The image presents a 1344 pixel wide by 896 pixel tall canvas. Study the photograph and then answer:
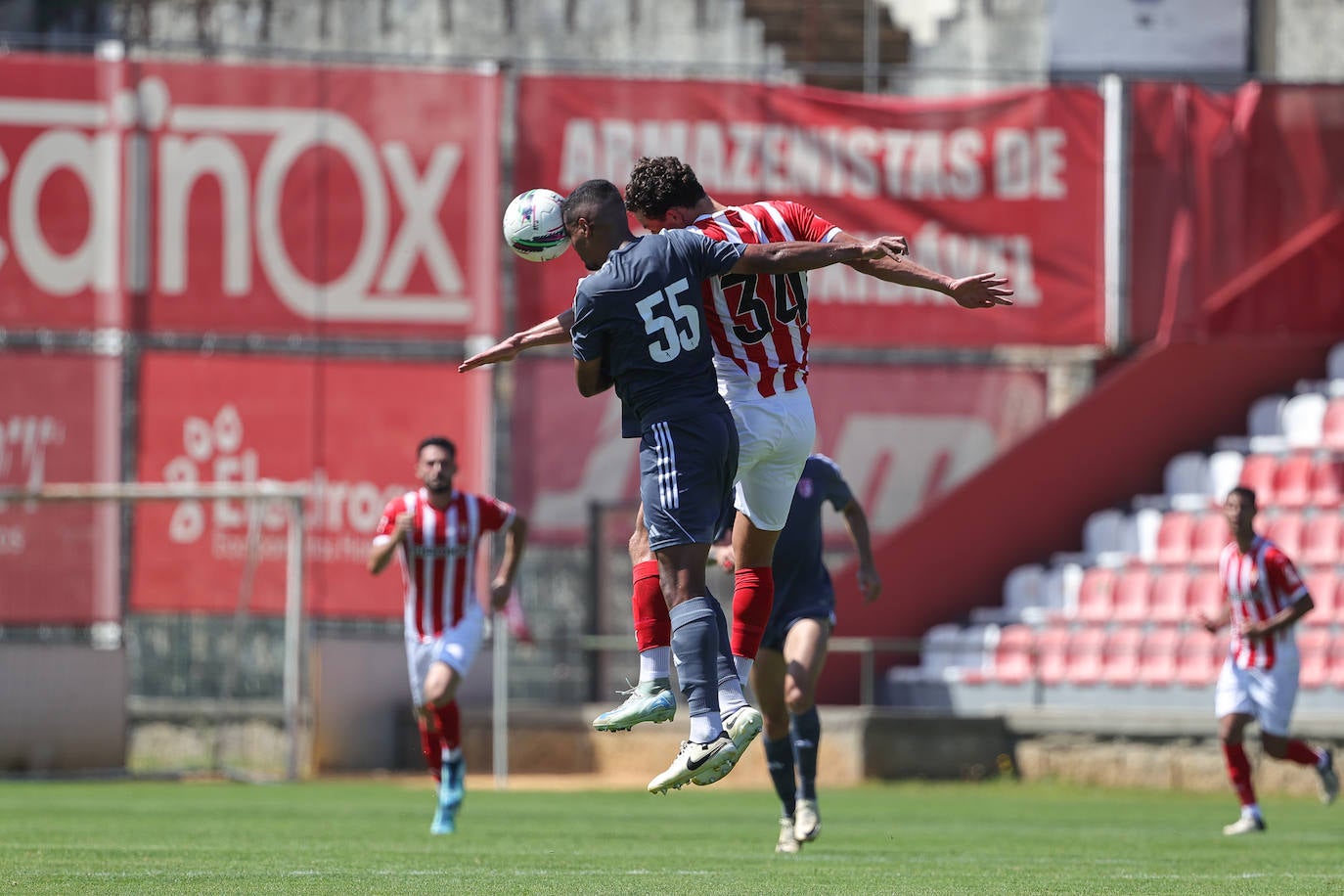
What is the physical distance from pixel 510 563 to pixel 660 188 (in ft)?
16.2

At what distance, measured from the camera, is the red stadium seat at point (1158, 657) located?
62.5ft

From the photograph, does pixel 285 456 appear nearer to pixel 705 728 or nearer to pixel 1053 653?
pixel 1053 653

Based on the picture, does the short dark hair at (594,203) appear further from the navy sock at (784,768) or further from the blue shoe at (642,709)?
the navy sock at (784,768)

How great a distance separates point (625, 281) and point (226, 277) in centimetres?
1433

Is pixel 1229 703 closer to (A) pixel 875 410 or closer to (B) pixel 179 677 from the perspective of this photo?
(A) pixel 875 410

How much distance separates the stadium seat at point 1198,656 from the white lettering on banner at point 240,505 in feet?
23.5

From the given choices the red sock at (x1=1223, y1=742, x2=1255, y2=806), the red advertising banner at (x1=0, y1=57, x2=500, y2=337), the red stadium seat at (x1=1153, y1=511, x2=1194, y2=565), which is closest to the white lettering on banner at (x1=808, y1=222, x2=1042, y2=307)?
the red stadium seat at (x1=1153, y1=511, x2=1194, y2=565)

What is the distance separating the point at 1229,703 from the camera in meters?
14.0

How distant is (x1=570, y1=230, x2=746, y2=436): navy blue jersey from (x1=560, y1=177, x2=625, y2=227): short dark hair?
0.17 meters

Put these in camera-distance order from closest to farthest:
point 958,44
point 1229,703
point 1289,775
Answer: point 1229,703
point 1289,775
point 958,44

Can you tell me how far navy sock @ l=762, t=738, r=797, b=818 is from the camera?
34.6ft

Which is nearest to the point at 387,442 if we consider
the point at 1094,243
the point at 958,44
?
the point at 1094,243

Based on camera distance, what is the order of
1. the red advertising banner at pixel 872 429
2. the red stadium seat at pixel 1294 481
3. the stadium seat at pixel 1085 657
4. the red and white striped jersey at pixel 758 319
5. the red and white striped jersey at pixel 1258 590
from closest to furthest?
the red and white striped jersey at pixel 758 319 → the red and white striped jersey at pixel 1258 590 → the stadium seat at pixel 1085 657 → the red stadium seat at pixel 1294 481 → the red advertising banner at pixel 872 429

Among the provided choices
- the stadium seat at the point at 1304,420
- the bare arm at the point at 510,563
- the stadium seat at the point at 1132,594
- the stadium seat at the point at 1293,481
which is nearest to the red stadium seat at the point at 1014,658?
the stadium seat at the point at 1132,594
